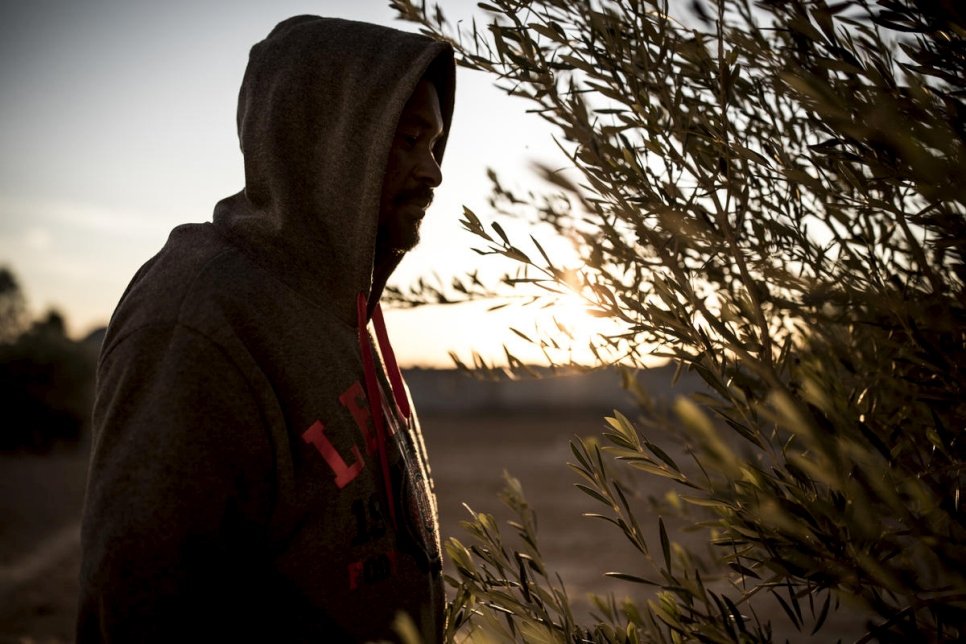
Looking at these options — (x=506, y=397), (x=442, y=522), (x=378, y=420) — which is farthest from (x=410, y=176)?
(x=506, y=397)

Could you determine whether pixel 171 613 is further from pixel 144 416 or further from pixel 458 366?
pixel 458 366

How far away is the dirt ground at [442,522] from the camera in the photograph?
26.2 ft

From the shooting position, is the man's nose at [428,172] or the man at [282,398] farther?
the man's nose at [428,172]

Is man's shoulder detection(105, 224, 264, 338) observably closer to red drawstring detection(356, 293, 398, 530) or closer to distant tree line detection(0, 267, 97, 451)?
red drawstring detection(356, 293, 398, 530)

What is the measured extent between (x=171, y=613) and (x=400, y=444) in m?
0.74

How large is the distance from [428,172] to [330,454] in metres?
0.89

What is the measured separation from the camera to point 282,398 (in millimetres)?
1513

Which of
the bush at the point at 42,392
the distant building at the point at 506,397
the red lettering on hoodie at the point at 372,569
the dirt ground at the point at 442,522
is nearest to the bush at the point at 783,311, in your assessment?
the red lettering on hoodie at the point at 372,569

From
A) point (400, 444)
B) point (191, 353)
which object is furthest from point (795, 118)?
point (191, 353)

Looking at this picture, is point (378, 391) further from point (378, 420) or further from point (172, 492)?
point (172, 492)

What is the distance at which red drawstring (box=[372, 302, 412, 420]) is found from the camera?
214 cm

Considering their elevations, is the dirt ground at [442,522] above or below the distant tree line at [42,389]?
below

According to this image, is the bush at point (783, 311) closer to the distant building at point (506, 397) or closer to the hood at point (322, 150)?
the hood at point (322, 150)

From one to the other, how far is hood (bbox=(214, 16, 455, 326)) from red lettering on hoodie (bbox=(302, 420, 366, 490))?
39cm
